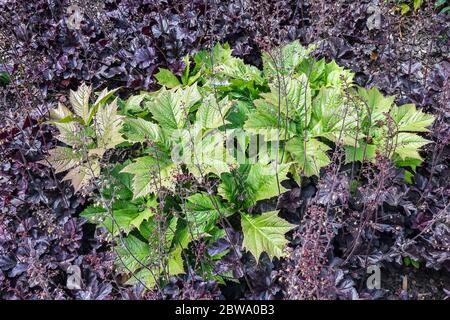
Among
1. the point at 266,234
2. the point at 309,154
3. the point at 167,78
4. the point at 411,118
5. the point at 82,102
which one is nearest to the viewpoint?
the point at 266,234

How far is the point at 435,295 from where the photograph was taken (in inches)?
98.3

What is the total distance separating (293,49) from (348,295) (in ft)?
5.27

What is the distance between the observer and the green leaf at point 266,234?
7.59 ft

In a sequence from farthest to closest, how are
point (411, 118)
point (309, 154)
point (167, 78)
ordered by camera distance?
point (167, 78), point (411, 118), point (309, 154)

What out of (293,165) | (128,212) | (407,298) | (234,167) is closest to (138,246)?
(128,212)

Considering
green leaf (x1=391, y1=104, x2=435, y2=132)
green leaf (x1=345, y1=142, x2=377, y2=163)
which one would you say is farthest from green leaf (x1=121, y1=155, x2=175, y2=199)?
green leaf (x1=391, y1=104, x2=435, y2=132)

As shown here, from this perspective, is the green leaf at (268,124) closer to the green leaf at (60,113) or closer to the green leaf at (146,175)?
the green leaf at (146,175)

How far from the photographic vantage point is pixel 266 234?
7.79 ft

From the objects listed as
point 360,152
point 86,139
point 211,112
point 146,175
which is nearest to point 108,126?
point 86,139

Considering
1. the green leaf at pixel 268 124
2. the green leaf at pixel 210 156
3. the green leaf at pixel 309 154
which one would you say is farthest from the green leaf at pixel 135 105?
the green leaf at pixel 309 154

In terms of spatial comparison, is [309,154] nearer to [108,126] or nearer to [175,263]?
[175,263]

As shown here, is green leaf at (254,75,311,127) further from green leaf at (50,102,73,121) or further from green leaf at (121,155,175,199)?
green leaf at (50,102,73,121)

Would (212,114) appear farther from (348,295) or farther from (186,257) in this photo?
(348,295)

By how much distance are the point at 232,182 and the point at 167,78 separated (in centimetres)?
97
